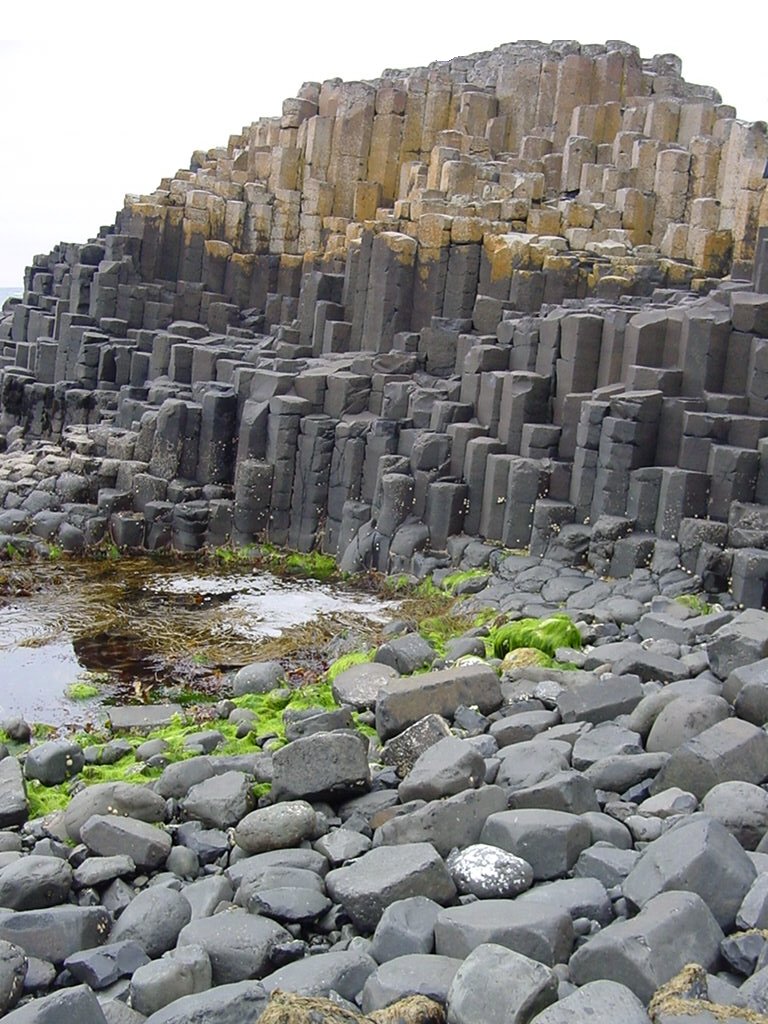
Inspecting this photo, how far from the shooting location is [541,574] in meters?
14.5

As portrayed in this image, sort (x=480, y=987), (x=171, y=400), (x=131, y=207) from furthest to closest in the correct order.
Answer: (x=131, y=207) < (x=171, y=400) < (x=480, y=987)

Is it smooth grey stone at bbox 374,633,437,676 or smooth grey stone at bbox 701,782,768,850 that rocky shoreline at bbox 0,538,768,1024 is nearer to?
smooth grey stone at bbox 701,782,768,850

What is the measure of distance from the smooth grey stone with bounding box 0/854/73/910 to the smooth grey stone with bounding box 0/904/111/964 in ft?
0.89

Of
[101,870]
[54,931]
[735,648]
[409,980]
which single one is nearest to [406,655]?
[735,648]

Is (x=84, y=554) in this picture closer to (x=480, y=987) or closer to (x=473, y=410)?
(x=473, y=410)

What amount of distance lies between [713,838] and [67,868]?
336cm

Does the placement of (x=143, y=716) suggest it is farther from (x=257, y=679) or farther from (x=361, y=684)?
(x=361, y=684)

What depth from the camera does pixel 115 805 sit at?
7.97m

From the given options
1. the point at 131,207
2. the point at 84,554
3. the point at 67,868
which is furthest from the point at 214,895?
the point at 131,207

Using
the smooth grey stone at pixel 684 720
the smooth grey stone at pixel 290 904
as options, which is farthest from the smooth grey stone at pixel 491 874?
the smooth grey stone at pixel 684 720

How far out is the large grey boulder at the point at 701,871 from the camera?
5.80 metres

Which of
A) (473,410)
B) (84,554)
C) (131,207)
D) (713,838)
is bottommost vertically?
(84,554)

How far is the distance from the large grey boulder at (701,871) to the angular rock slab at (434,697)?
122 inches

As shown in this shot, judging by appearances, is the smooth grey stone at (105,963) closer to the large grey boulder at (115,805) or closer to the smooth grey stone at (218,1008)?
the smooth grey stone at (218,1008)
